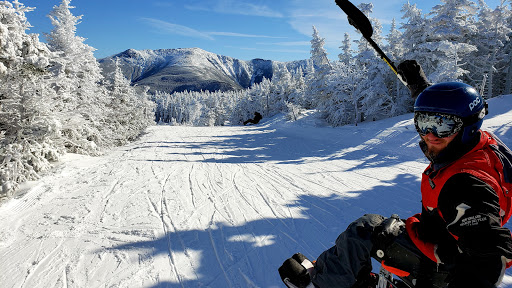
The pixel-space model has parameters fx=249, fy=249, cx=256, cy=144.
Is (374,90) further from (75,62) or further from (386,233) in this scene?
(386,233)

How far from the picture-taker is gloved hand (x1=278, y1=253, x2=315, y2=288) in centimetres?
255

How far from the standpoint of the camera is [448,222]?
4.76 feet

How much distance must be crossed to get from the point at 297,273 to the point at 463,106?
208 centimetres

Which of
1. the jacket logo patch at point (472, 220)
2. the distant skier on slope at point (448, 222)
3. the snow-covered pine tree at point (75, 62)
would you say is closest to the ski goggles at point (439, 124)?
the distant skier on slope at point (448, 222)

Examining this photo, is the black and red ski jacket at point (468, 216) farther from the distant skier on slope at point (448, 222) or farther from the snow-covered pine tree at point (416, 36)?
the snow-covered pine tree at point (416, 36)

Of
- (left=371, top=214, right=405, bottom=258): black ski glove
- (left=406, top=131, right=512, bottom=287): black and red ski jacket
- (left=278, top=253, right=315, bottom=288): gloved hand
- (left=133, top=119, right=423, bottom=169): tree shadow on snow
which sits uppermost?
(left=406, top=131, right=512, bottom=287): black and red ski jacket

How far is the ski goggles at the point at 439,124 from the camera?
177 centimetres

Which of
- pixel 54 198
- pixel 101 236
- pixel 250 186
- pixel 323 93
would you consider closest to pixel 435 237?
pixel 101 236

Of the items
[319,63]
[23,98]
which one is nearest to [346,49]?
[319,63]

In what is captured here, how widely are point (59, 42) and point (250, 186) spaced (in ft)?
55.8

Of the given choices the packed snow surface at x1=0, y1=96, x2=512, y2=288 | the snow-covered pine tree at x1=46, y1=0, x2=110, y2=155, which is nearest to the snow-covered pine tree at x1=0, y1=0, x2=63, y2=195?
the packed snow surface at x1=0, y1=96, x2=512, y2=288

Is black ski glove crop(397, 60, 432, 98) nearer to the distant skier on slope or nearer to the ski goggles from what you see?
the distant skier on slope

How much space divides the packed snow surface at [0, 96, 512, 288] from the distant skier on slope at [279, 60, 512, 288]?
1844mm

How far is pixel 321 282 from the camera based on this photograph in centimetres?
235
